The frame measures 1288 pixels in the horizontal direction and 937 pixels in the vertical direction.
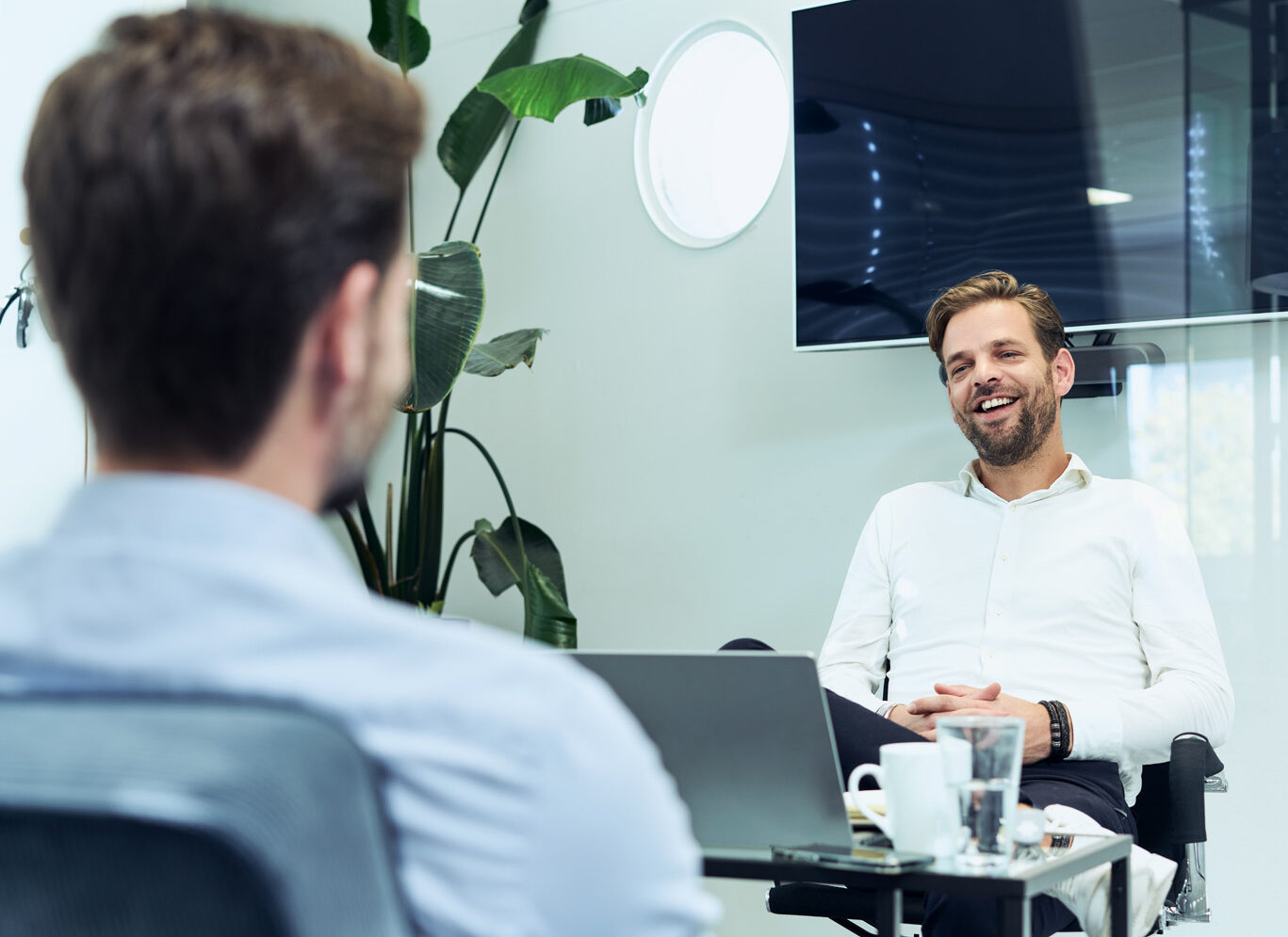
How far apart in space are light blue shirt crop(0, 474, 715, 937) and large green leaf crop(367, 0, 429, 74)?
3.26m

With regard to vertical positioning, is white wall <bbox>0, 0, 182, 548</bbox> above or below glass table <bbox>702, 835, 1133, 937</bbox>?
above

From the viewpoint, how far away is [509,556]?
339cm

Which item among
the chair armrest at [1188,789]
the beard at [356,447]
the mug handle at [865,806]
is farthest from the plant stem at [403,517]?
the beard at [356,447]

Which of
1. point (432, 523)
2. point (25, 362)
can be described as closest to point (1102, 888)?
point (432, 523)

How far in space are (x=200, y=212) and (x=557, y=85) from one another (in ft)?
8.88

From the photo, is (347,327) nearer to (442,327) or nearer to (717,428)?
(442,327)

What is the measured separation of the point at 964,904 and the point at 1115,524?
1.10 m

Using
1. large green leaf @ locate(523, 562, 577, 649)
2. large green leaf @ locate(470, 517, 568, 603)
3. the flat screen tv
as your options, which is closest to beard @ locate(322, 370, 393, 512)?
the flat screen tv

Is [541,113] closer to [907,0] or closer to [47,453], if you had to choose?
[907,0]

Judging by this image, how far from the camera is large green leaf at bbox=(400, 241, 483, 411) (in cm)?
299

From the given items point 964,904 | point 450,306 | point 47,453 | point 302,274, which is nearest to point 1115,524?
point 964,904

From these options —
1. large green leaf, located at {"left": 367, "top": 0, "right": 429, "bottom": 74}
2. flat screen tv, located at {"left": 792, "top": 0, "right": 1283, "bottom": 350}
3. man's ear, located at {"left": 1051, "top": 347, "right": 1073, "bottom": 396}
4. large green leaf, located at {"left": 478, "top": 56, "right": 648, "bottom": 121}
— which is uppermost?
large green leaf, located at {"left": 367, "top": 0, "right": 429, "bottom": 74}

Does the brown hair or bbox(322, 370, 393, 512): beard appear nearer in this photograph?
bbox(322, 370, 393, 512): beard

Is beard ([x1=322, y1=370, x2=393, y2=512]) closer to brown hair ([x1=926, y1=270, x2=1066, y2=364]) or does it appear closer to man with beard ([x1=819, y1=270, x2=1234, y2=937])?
man with beard ([x1=819, y1=270, x2=1234, y2=937])
